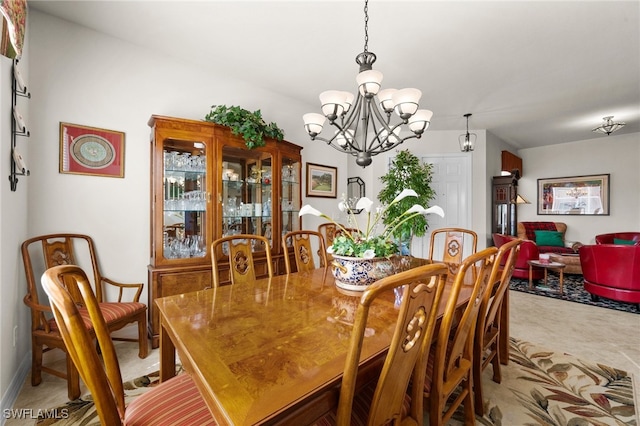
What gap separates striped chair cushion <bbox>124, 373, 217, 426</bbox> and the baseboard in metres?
1.25

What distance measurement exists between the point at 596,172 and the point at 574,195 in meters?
0.58

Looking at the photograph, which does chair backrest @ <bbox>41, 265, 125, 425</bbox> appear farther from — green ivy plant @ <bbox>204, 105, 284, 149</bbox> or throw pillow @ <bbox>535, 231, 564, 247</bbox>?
throw pillow @ <bbox>535, 231, 564, 247</bbox>

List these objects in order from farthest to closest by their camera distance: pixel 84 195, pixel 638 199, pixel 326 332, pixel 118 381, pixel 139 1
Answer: pixel 638 199 → pixel 84 195 → pixel 139 1 → pixel 326 332 → pixel 118 381

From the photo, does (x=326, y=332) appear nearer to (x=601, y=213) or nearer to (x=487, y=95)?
(x=487, y=95)

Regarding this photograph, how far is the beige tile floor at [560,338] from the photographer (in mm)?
1802

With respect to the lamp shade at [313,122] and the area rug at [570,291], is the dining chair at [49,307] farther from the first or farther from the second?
the area rug at [570,291]

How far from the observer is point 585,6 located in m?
2.00

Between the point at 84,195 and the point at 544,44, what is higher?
the point at 544,44

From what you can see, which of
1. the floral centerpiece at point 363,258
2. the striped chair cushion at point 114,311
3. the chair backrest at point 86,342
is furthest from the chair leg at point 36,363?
the floral centerpiece at point 363,258

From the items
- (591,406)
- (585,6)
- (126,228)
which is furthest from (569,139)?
(126,228)

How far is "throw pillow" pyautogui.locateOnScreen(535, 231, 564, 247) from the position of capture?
5.75 metres

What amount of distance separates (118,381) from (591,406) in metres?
2.55

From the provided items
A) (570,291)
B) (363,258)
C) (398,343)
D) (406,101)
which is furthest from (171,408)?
(570,291)

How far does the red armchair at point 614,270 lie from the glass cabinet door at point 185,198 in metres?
4.54
